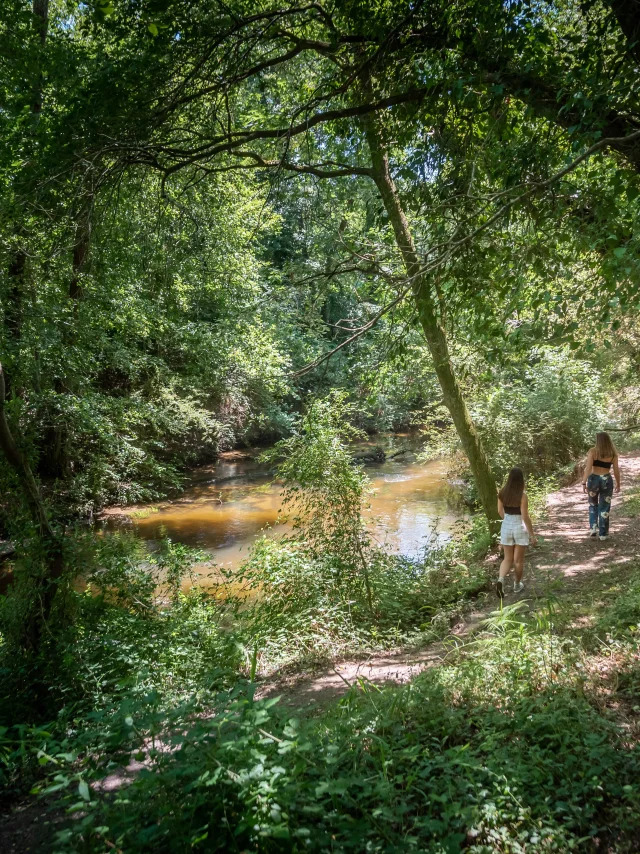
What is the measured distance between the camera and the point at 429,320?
16.2 ft

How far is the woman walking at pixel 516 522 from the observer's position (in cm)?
717

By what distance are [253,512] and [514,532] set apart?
33.8ft

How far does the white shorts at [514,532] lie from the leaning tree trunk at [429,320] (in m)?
2.01

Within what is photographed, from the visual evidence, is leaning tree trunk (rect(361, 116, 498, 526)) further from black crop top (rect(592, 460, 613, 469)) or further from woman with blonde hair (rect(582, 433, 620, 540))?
black crop top (rect(592, 460, 613, 469))

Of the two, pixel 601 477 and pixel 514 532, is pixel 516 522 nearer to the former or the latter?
pixel 514 532

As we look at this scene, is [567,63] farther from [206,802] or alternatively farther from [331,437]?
[206,802]

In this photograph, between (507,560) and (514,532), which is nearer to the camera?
(514,532)

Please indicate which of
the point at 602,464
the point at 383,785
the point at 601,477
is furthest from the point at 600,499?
the point at 383,785

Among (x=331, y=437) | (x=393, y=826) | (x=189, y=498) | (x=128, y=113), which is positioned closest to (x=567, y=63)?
(x=128, y=113)

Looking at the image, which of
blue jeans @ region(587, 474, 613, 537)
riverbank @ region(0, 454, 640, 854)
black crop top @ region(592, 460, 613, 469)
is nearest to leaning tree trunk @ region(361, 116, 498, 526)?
blue jeans @ region(587, 474, 613, 537)

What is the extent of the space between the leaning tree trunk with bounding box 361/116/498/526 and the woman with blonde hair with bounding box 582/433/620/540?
4.99 ft

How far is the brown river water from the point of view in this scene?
12.6m

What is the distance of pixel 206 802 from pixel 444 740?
160 centimetres

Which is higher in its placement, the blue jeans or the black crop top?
the black crop top
